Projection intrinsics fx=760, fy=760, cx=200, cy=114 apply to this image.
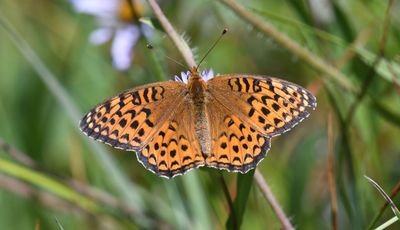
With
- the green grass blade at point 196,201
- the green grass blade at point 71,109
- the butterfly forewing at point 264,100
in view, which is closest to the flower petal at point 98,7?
the green grass blade at point 71,109

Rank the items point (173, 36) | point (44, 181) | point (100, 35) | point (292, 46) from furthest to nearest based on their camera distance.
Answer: point (100, 35)
point (44, 181)
point (292, 46)
point (173, 36)

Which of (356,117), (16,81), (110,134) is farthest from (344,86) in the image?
(16,81)

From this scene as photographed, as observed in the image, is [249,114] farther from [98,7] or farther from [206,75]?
[98,7]

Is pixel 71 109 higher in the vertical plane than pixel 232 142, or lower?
lower

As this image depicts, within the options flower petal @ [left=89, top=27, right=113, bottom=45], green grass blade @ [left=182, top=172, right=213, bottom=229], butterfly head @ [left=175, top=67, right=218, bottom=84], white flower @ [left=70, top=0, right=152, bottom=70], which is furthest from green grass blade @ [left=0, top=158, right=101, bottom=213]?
flower petal @ [left=89, top=27, right=113, bottom=45]

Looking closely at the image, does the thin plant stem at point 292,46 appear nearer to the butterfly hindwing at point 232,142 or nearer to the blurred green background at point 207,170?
the blurred green background at point 207,170

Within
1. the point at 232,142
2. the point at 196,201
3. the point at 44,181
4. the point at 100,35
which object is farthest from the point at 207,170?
the point at 100,35
